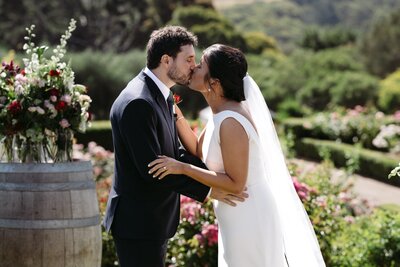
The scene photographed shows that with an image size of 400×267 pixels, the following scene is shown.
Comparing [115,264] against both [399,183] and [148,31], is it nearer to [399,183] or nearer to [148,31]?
[399,183]

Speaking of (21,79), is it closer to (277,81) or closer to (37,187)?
(37,187)

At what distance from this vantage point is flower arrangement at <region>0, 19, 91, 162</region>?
15.6 ft

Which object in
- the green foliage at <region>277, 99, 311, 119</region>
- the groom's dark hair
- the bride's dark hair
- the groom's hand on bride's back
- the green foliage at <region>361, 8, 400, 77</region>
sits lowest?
the green foliage at <region>361, 8, 400, 77</region>

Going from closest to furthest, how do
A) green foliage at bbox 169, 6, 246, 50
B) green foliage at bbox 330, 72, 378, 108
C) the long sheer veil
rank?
the long sheer veil → green foliage at bbox 330, 72, 378, 108 → green foliage at bbox 169, 6, 246, 50

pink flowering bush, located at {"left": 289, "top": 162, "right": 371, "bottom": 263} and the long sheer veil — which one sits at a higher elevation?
the long sheer veil

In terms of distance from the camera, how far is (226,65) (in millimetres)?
3861

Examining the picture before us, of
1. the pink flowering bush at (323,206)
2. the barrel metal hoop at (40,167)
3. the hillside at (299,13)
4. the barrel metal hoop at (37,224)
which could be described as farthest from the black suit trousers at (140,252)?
the hillside at (299,13)

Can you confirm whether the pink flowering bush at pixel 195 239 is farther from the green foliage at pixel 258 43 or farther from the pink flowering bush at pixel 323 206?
the green foliage at pixel 258 43

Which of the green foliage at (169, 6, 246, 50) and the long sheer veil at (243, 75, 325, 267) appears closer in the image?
the long sheer veil at (243, 75, 325, 267)

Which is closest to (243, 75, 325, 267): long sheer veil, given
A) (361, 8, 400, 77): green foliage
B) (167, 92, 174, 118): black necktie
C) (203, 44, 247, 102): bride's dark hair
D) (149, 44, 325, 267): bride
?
(149, 44, 325, 267): bride

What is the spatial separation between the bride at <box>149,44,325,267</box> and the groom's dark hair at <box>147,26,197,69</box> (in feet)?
0.47

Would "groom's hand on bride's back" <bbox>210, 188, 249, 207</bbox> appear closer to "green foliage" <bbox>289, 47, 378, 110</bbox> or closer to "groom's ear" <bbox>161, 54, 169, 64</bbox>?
"groom's ear" <bbox>161, 54, 169, 64</bbox>

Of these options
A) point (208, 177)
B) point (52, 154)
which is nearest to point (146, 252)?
point (208, 177)

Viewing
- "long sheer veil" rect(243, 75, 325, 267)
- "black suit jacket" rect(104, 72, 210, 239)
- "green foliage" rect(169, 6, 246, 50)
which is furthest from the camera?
"green foliage" rect(169, 6, 246, 50)
